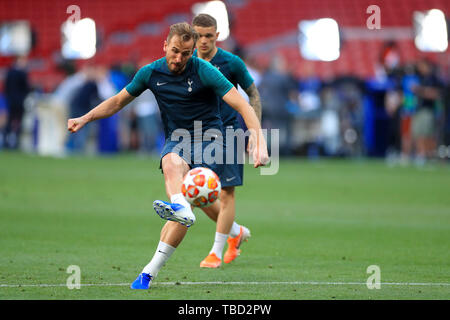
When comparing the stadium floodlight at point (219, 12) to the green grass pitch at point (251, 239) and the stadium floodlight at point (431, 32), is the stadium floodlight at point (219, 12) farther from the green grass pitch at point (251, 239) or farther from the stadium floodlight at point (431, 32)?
the green grass pitch at point (251, 239)

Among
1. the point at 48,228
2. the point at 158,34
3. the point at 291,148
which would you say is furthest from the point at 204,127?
the point at 158,34

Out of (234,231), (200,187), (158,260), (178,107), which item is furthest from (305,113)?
(200,187)

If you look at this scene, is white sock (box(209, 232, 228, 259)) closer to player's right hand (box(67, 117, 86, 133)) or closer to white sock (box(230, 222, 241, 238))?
white sock (box(230, 222, 241, 238))

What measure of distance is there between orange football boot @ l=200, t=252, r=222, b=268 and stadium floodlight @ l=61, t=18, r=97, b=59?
31439mm

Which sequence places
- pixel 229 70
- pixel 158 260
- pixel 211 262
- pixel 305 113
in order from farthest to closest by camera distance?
pixel 305 113 < pixel 229 70 < pixel 211 262 < pixel 158 260

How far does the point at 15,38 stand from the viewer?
39.9 meters

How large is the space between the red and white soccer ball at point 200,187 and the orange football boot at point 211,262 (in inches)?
71.1

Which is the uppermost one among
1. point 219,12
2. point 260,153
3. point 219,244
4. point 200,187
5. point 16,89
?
point 219,12

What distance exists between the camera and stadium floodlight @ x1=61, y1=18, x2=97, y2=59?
3900 cm

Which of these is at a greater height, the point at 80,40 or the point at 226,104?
the point at 80,40

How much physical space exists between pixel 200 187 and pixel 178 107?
3.43 feet

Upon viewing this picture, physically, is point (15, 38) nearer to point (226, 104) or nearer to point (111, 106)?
point (226, 104)

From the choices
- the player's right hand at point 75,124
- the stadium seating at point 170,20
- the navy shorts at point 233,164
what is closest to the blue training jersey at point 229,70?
the navy shorts at point 233,164

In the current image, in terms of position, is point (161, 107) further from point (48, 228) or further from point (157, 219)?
point (157, 219)
